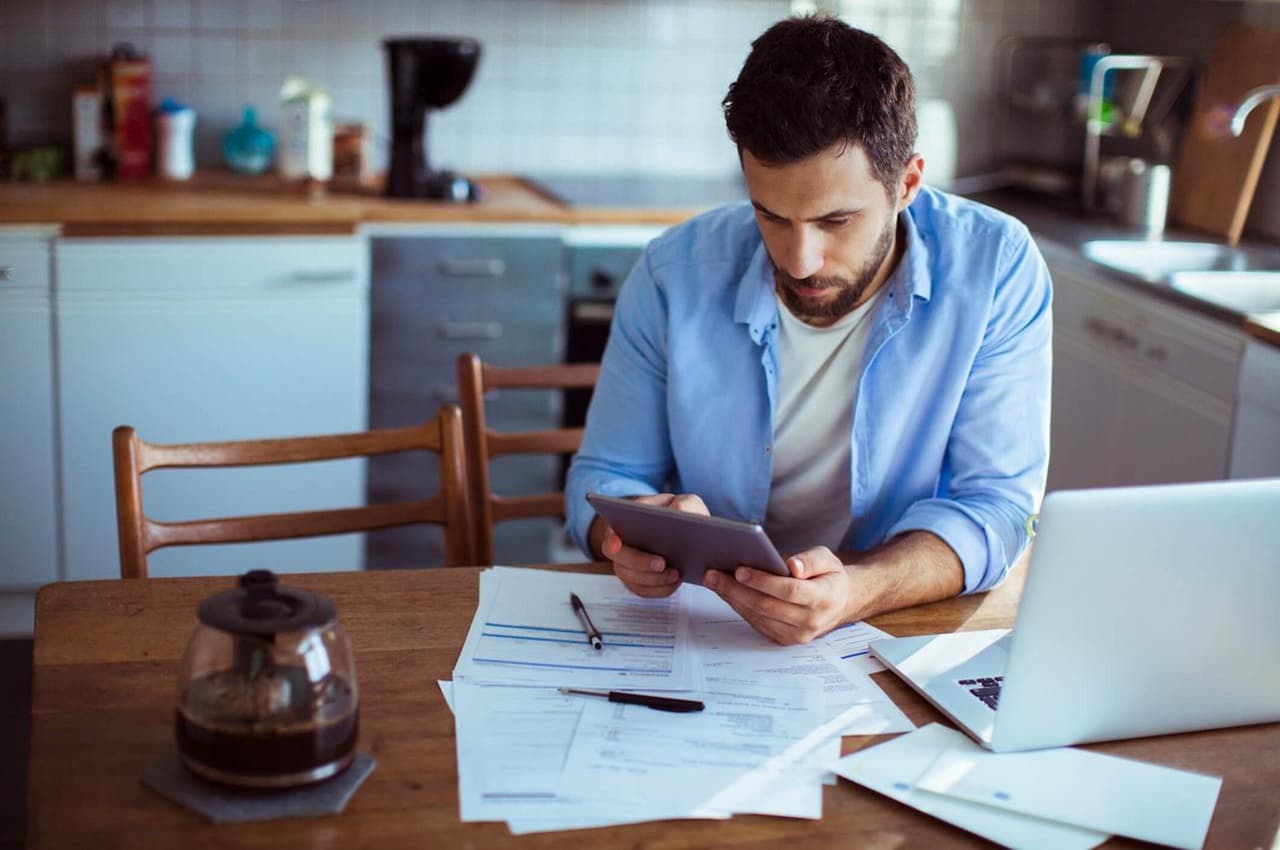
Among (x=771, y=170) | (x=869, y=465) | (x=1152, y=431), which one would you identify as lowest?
(x=1152, y=431)

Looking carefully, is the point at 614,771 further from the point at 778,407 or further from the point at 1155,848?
the point at 778,407

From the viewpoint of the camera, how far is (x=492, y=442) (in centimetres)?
211

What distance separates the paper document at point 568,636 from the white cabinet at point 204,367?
166cm

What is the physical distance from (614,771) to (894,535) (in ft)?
2.00

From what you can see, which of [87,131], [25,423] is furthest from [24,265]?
[87,131]

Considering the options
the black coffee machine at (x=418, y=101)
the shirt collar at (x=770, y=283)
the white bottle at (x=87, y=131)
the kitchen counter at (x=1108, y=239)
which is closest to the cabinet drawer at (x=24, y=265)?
the white bottle at (x=87, y=131)

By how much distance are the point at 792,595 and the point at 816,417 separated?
48cm

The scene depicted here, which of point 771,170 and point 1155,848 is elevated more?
point 771,170

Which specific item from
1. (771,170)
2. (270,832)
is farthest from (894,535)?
(270,832)

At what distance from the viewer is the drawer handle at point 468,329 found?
3.30 metres

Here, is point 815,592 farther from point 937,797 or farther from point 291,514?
point 291,514

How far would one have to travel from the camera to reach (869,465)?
6.01 feet

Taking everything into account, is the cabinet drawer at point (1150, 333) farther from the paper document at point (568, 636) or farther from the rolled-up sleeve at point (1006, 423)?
the paper document at point (568, 636)

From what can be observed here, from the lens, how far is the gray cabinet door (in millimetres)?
3264
